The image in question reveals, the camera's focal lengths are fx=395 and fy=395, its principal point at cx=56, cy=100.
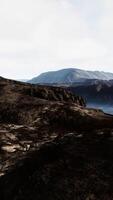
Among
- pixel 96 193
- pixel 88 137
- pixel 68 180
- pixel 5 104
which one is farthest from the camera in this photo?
pixel 5 104

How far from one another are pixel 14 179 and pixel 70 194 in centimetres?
254

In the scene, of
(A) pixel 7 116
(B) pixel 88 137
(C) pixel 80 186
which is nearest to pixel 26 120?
(A) pixel 7 116

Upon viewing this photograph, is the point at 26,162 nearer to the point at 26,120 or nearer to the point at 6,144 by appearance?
the point at 6,144

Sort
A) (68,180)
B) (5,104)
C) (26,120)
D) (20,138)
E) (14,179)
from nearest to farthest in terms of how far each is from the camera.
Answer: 1. (68,180)
2. (14,179)
3. (20,138)
4. (26,120)
5. (5,104)

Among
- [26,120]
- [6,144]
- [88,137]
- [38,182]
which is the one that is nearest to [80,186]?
[38,182]

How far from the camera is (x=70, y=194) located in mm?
11797

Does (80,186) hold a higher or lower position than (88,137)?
lower

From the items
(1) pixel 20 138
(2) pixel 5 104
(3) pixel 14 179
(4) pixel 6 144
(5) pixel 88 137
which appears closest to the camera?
(3) pixel 14 179

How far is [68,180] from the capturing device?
12477 millimetres

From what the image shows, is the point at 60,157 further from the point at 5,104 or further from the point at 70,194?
A: the point at 5,104

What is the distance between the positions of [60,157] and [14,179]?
1.78m

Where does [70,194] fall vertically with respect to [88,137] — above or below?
below

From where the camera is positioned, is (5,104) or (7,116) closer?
(7,116)

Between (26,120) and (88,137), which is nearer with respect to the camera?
(88,137)
